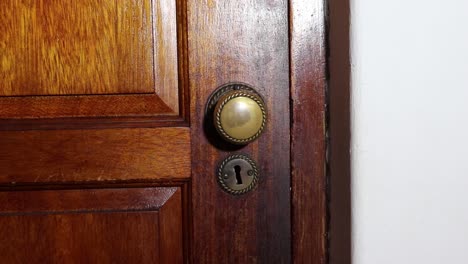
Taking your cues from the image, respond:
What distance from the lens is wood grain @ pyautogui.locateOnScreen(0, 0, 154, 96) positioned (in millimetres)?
642

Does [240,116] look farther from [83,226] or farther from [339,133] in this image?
→ [83,226]

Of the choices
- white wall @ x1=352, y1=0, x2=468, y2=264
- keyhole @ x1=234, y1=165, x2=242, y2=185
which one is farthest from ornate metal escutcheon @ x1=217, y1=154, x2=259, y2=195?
white wall @ x1=352, y1=0, x2=468, y2=264

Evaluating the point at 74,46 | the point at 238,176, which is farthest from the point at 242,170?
the point at 74,46

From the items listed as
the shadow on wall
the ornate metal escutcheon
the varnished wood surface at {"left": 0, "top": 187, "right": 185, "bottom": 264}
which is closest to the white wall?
the shadow on wall

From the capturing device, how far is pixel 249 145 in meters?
0.66

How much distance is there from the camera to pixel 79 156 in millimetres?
646

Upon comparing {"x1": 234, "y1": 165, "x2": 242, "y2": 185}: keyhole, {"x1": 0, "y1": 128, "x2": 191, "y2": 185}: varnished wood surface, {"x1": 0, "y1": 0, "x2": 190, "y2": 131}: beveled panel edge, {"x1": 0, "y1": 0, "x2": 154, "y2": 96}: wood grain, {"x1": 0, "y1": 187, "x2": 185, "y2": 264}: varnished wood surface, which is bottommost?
{"x1": 0, "y1": 187, "x2": 185, "y2": 264}: varnished wood surface

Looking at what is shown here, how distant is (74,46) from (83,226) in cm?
20

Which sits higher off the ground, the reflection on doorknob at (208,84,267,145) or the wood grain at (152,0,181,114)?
the wood grain at (152,0,181,114)

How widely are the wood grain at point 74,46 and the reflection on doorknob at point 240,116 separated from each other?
0.32 ft

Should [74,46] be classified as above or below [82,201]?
above

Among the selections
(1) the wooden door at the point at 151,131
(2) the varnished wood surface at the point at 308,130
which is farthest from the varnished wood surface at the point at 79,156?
(2) the varnished wood surface at the point at 308,130

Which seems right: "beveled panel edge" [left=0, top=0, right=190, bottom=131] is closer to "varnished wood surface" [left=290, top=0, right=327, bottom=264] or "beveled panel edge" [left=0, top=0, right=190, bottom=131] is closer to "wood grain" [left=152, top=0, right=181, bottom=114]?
"wood grain" [left=152, top=0, right=181, bottom=114]

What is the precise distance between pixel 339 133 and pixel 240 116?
11 centimetres
